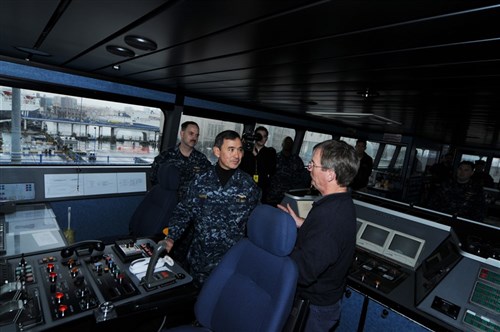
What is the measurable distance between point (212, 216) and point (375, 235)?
1.40 meters

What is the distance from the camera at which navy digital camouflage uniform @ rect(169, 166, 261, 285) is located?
6.60ft

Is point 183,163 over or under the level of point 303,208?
over

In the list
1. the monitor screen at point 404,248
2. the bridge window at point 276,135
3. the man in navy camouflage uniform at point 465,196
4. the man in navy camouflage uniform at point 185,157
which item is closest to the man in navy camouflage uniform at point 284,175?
the bridge window at point 276,135

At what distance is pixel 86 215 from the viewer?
3434mm

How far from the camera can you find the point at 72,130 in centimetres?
331

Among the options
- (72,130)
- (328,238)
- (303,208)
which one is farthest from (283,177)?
(328,238)

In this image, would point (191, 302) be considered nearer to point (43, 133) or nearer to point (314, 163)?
point (314, 163)

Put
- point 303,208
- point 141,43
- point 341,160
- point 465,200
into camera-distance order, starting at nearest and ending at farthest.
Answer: point 341,160 < point 141,43 < point 303,208 < point 465,200

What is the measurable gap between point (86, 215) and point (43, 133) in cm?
113

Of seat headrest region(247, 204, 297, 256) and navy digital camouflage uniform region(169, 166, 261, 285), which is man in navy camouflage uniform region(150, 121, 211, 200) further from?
seat headrest region(247, 204, 297, 256)

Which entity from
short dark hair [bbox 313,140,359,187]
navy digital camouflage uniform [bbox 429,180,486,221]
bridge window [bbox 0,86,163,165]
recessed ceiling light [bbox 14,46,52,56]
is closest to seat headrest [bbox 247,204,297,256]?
short dark hair [bbox 313,140,359,187]

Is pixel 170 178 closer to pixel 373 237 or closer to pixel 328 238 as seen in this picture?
pixel 328 238

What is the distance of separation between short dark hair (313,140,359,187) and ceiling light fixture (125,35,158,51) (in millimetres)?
1185

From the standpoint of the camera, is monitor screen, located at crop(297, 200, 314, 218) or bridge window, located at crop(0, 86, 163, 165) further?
bridge window, located at crop(0, 86, 163, 165)
